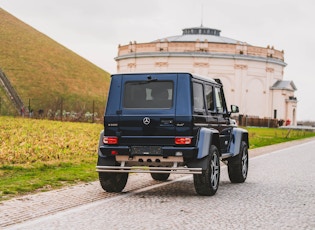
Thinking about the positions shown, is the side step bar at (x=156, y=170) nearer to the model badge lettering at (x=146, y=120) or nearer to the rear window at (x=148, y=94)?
the model badge lettering at (x=146, y=120)

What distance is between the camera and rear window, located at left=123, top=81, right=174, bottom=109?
10.8m

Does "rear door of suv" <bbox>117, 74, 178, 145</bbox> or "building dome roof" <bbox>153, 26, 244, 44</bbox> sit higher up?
"building dome roof" <bbox>153, 26, 244, 44</bbox>

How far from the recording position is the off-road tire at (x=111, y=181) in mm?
11031

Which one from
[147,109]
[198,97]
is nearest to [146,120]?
[147,109]

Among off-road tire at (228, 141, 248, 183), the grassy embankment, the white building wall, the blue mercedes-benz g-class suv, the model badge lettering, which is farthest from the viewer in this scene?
the white building wall

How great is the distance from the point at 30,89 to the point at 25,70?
7.24 meters

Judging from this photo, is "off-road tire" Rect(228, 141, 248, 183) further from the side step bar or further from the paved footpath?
the side step bar

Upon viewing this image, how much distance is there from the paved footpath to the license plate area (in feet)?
2.90

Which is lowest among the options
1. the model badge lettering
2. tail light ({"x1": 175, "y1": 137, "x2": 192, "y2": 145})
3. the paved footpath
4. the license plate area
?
the paved footpath

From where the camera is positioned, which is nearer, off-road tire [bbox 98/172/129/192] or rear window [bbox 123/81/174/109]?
rear window [bbox 123/81/174/109]

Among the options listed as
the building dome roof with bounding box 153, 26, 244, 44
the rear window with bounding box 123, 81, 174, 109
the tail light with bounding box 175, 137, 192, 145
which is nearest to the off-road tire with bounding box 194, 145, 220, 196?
the tail light with bounding box 175, 137, 192, 145

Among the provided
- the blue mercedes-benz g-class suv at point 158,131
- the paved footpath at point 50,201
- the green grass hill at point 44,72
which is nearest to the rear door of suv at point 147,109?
the blue mercedes-benz g-class suv at point 158,131

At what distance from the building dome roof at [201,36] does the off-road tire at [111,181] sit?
79.7 m

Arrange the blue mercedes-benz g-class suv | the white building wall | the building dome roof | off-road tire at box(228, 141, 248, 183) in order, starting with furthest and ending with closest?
the building dome roof, the white building wall, off-road tire at box(228, 141, 248, 183), the blue mercedes-benz g-class suv
